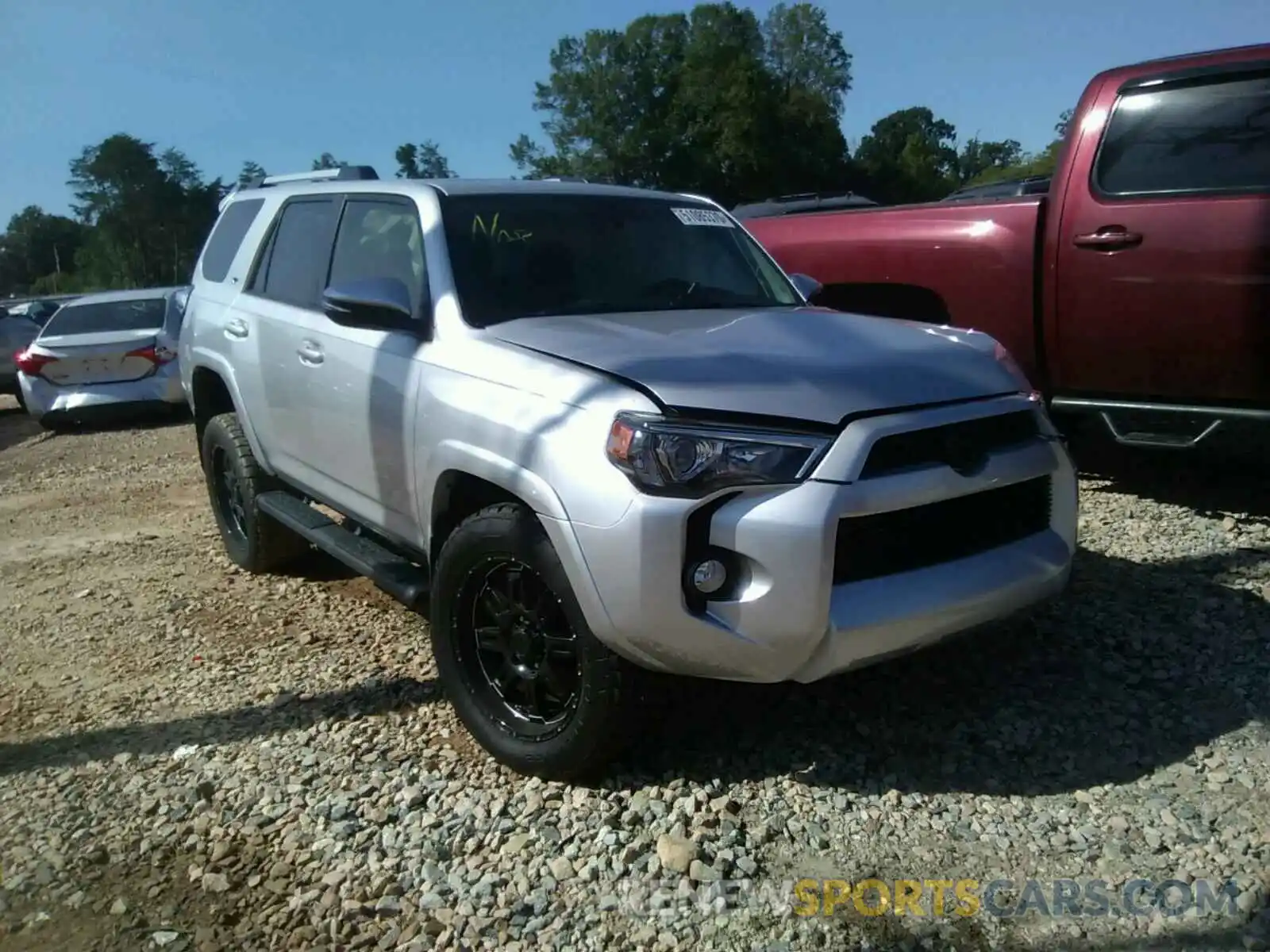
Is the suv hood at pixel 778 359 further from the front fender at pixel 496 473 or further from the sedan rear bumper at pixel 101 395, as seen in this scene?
the sedan rear bumper at pixel 101 395

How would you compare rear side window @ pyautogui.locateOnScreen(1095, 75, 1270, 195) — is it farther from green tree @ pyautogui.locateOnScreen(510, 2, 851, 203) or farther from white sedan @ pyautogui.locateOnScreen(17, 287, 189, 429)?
green tree @ pyautogui.locateOnScreen(510, 2, 851, 203)

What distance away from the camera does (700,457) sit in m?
2.80

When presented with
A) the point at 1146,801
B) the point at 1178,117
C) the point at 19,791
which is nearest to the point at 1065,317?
the point at 1178,117

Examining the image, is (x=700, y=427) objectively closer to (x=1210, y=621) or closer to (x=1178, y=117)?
(x=1210, y=621)

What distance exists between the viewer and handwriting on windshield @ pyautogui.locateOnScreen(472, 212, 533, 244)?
3932mm

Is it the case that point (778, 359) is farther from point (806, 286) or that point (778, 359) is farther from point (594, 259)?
point (806, 286)

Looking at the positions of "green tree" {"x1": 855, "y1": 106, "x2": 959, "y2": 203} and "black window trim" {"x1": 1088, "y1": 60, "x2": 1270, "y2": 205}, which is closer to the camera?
"black window trim" {"x1": 1088, "y1": 60, "x2": 1270, "y2": 205}

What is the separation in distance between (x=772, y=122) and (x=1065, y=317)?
Result: 57.8 m

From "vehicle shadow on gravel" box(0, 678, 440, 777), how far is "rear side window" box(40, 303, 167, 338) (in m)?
9.06

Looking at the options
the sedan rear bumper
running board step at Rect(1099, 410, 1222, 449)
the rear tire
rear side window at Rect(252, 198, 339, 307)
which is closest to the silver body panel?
rear side window at Rect(252, 198, 339, 307)

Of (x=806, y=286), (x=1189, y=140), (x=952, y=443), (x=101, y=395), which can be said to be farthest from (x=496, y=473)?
(x=101, y=395)

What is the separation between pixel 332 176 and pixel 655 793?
3321 mm

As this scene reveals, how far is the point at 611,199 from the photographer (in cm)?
438

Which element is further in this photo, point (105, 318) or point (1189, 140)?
point (105, 318)
